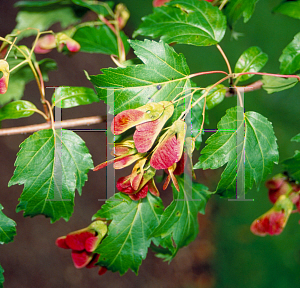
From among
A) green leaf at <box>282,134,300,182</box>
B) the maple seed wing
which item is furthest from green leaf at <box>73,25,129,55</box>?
green leaf at <box>282,134,300,182</box>

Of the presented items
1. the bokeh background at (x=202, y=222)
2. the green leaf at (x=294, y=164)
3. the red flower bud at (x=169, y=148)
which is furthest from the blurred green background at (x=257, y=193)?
the red flower bud at (x=169, y=148)

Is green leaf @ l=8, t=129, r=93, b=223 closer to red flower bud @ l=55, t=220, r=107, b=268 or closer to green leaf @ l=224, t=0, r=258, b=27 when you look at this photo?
red flower bud @ l=55, t=220, r=107, b=268

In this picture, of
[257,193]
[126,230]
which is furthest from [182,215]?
[257,193]

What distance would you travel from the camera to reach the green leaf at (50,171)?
0.52m

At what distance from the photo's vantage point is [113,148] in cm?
43

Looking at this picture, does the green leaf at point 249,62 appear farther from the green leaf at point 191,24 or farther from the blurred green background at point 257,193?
the blurred green background at point 257,193

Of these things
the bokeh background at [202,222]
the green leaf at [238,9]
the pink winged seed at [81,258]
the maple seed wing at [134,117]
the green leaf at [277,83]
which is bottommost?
the bokeh background at [202,222]

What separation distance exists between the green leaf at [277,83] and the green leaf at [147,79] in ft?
0.75

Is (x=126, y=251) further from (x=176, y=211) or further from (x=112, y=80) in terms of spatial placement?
(x=112, y=80)

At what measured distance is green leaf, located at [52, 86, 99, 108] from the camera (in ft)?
1.93


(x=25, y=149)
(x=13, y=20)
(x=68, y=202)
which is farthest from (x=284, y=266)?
(x=13, y=20)

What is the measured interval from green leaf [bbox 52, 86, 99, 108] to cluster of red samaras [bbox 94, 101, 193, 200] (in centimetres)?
22

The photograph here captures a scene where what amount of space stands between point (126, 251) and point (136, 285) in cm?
162

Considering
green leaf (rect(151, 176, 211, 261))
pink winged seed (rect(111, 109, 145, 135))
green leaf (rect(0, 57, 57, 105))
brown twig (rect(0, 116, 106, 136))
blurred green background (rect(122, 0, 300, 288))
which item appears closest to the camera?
pink winged seed (rect(111, 109, 145, 135))
